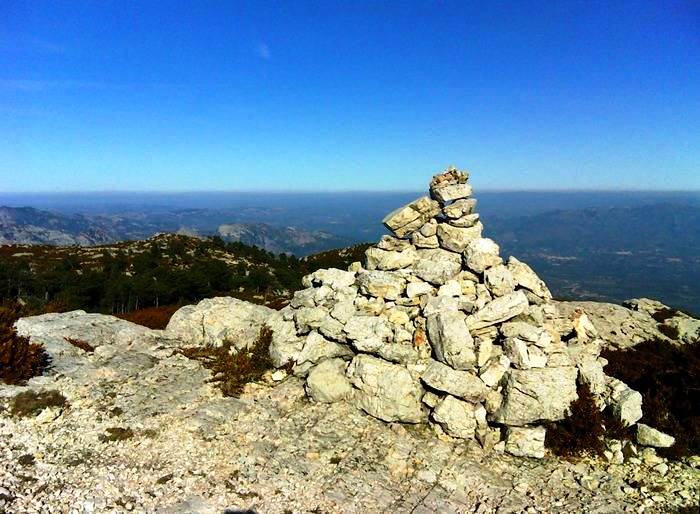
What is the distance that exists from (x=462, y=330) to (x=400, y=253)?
587 cm

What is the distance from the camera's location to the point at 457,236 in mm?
18875

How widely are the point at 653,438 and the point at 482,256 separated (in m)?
8.49

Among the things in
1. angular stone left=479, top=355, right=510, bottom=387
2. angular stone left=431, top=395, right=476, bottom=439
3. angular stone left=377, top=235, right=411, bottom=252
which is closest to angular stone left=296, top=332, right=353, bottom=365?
angular stone left=431, top=395, right=476, bottom=439

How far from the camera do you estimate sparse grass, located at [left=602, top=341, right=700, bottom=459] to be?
42.5 feet

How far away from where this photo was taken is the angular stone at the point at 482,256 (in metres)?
17.6

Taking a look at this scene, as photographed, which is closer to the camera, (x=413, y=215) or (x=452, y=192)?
(x=452, y=192)

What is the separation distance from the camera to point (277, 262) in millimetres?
74250

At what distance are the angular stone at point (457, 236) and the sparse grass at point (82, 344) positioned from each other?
680 inches

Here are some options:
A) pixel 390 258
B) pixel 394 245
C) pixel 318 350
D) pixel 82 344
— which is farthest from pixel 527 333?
pixel 82 344

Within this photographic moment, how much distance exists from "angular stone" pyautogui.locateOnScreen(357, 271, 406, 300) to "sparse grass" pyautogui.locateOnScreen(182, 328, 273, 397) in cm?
537

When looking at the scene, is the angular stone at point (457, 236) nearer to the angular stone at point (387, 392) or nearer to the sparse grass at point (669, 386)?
the angular stone at point (387, 392)

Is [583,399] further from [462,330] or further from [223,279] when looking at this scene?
[223,279]

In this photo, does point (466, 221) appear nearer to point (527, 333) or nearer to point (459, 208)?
point (459, 208)

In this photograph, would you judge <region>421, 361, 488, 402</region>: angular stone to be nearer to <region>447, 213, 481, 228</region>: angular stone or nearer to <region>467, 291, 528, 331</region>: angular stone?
<region>467, 291, 528, 331</region>: angular stone
